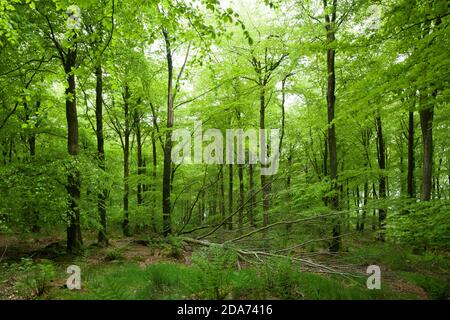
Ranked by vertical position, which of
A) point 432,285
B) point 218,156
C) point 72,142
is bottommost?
point 432,285

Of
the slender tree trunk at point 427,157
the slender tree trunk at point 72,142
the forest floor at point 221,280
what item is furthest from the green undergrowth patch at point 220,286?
the slender tree trunk at point 427,157

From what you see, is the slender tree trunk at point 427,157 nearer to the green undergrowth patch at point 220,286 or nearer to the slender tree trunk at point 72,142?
the green undergrowth patch at point 220,286

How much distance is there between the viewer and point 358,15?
9.23 m

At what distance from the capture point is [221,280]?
4562 mm

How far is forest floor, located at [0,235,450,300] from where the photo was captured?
473 centimetres

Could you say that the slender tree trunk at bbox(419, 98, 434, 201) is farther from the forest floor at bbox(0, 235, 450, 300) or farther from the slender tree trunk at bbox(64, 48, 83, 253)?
the slender tree trunk at bbox(64, 48, 83, 253)

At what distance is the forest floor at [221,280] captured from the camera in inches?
186

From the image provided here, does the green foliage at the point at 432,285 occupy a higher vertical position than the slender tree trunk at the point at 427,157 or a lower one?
lower

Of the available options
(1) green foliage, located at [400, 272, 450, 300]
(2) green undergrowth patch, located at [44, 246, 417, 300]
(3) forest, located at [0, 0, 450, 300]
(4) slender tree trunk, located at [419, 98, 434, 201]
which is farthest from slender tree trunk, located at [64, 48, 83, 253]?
(4) slender tree trunk, located at [419, 98, 434, 201]

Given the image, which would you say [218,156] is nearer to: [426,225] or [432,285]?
[432,285]

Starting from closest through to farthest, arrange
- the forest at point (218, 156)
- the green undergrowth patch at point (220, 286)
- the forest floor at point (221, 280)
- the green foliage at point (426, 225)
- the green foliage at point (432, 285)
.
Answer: the green undergrowth patch at point (220, 286), the forest floor at point (221, 280), the forest at point (218, 156), the green foliage at point (426, 225), the green foliage at point (432, 285)

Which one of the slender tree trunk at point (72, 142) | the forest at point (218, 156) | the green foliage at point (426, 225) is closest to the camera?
the forest at point (218, 156)

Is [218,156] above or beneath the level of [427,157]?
above

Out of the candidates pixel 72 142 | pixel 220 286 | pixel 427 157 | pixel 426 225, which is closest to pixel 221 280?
pixel 220 286
